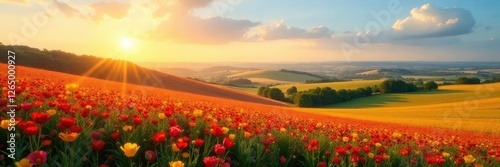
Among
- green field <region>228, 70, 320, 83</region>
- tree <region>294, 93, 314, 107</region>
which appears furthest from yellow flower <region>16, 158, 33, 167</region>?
green field <region>228, 70, 320, 83</region>

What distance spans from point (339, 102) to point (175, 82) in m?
34.6

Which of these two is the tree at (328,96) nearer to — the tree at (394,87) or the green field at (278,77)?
the tree at (394,87)

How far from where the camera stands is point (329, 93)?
233 ft

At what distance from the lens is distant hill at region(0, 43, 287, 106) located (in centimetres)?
4856

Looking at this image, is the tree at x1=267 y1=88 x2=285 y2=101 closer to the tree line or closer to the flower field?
the tree line

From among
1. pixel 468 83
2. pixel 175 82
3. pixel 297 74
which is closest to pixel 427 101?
pixel 468 83

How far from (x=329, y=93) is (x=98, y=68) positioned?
43.8 m

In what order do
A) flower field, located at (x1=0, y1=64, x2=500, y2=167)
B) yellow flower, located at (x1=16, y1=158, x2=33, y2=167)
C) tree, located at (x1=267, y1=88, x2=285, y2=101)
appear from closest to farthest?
yellow flower, located at (x1=16, y1=158, x2=33, y2=167), flower field, located at (x1=0, y1=64, x2=500, y2=167), tree, located at (x1=267, y1=88, x2=285, y2=101)

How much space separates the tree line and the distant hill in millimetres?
14980

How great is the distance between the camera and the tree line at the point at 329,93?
67.0 metres

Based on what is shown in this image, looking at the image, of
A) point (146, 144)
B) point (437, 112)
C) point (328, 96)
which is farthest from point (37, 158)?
point (328, 96)

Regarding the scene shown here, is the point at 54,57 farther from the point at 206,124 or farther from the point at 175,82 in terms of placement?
the point at 206,124

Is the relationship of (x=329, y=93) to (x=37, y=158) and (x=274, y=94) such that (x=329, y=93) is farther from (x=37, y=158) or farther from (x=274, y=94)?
(x=37, y=158)

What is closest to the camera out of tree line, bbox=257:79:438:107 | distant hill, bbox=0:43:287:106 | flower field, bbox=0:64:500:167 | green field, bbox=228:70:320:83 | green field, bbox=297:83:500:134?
flower field, bbox=0:64:500:167
